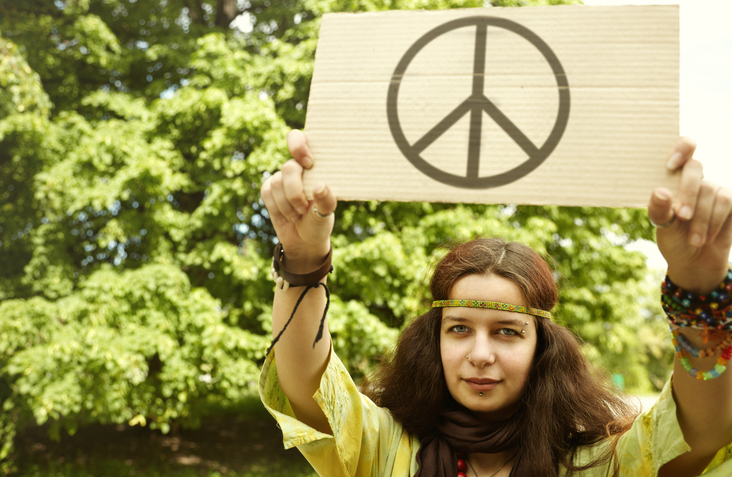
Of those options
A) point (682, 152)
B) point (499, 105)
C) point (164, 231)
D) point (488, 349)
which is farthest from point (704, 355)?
point (164, 231)

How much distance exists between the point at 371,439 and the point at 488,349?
426mm

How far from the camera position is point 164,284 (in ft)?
20.1

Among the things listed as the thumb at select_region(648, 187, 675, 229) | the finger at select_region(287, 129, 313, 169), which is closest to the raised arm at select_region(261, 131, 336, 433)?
the finger at select_region(287, 129, 313, 169)

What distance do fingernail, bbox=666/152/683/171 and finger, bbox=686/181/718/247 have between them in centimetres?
6

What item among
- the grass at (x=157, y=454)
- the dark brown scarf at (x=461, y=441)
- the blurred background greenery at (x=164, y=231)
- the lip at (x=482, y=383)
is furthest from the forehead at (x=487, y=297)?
the grass at (x=157, y=454)

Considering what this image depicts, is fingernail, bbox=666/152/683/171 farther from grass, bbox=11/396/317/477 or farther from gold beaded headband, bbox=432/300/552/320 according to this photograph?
grass, bbox=11/396/317/477

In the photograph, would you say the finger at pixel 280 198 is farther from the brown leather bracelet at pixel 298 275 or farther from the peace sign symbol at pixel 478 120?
Result: the peace sign symbol at pixel 478 120

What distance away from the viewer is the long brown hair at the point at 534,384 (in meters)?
1.42

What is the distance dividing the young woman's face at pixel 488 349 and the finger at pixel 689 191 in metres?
0.60

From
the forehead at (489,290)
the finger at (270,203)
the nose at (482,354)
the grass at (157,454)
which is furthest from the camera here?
the grass at (157,454)

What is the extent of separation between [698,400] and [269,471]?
27.0ft

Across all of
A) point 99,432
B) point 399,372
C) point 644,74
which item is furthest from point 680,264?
point 99,432

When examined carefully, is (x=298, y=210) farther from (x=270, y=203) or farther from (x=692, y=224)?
(x=692, y=224)

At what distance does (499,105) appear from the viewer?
1099 millimetres
